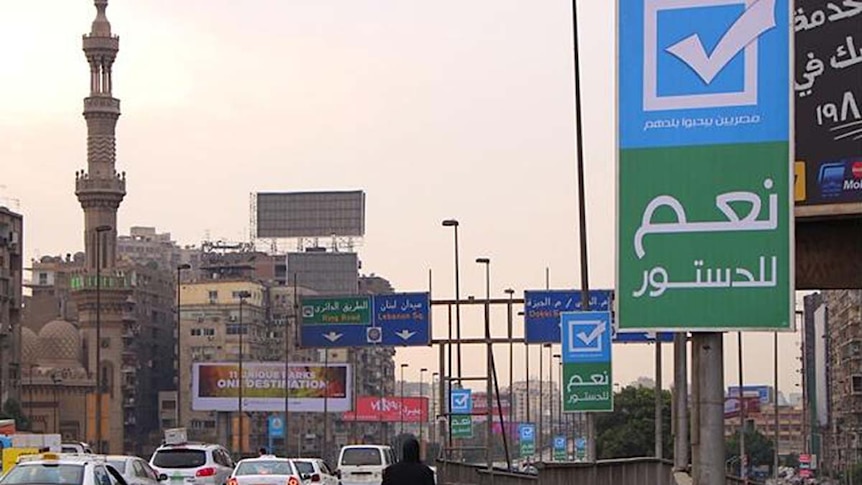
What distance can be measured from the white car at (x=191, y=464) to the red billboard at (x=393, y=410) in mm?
125691

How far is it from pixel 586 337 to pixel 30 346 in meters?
123

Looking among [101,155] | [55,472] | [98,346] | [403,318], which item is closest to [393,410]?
[101,155]

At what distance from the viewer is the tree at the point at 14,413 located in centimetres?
11550

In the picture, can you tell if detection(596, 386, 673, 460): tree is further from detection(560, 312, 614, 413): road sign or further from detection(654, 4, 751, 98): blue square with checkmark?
detection(654, 4, 751, 98): blue square with checkmark

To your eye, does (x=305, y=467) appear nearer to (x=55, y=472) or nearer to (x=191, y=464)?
(x=191, y=464)

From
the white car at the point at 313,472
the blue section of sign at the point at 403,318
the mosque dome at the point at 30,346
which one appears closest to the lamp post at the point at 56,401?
the mosque dome at the point at 30,346

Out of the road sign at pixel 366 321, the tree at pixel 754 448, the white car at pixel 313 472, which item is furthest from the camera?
the tree at pixel 754 448

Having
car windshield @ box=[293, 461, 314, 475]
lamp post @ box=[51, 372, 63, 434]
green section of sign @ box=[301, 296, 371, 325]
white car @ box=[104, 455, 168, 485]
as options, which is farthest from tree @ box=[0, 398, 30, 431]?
white car @ box=[104, 455, 168, 485]

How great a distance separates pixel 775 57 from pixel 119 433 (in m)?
136

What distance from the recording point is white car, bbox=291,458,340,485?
3816 cm

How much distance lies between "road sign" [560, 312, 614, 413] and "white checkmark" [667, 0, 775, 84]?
19437 mm

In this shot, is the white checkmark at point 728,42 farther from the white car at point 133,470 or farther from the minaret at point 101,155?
the minaret at point 101,155

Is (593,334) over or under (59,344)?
over

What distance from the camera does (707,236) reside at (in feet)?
30.7
